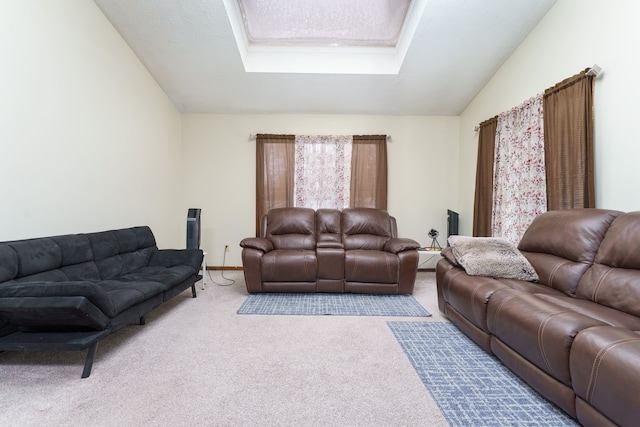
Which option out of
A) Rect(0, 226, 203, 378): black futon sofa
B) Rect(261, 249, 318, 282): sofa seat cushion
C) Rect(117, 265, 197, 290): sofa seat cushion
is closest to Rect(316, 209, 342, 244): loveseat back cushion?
Rect(261, 249, 318, 282): sofa seat cushion

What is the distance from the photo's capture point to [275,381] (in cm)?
166

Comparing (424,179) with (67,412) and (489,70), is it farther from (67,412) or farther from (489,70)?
(67,412)

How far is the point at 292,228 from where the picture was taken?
3.94 metres

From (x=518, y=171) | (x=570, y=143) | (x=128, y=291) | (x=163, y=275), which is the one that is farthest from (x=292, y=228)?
(x=570, y=143)

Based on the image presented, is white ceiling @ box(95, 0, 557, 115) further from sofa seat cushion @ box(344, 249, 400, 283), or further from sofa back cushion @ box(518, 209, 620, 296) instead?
sofa seat cushion @ box(344, 249, 400, 283)

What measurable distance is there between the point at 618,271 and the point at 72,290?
10.2ft

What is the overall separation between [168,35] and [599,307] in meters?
4.21

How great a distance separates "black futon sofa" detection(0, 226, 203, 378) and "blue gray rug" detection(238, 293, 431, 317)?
2.68 ft

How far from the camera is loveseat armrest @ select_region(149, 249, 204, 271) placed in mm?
3070

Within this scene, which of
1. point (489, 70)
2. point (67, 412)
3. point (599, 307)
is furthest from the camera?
point (489, 70)

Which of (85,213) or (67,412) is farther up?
(85,213)

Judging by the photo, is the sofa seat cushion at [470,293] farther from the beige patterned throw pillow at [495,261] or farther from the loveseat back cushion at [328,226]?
the loveseat back cushion at [328,226]

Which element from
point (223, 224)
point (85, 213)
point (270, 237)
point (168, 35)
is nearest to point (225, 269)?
point (223, 224)

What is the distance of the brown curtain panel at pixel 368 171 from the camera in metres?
4.52
